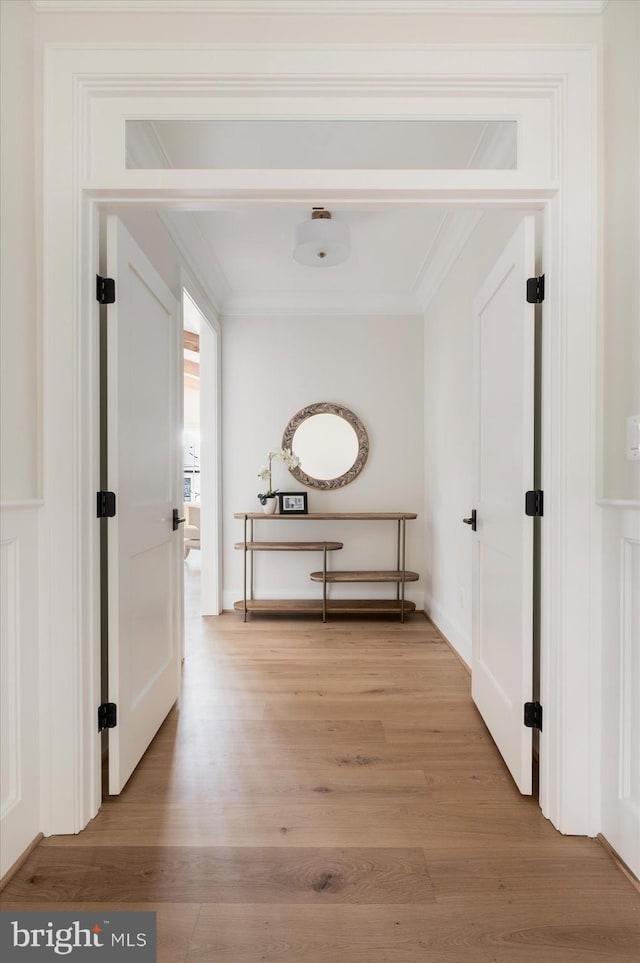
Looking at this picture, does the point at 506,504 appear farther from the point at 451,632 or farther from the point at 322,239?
the point at 322,239

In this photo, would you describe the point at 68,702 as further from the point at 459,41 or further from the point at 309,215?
the point at 309,215

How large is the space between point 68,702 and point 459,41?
2.37 m

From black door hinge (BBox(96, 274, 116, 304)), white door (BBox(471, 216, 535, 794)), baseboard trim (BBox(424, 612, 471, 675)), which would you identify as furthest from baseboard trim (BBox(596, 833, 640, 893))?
black door hinge (BBox(96, 274, 116, 304))

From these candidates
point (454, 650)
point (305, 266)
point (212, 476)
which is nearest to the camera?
point (454, 650)

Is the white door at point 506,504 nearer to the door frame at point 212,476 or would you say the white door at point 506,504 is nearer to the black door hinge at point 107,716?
the black door hinge at point 107,716

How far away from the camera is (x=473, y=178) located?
5.51 ft

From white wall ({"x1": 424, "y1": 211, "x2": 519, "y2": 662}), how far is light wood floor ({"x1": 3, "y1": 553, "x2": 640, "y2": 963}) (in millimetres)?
1169

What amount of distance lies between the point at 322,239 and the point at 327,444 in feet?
6.02

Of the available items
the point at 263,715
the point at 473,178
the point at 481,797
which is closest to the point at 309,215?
the point at 473,178

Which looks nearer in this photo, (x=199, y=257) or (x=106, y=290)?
(x=106, y=290)

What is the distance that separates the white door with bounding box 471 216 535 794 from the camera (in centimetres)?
183

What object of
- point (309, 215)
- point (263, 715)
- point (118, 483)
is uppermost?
point (309, 215)

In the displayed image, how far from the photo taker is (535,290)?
5.90 ft

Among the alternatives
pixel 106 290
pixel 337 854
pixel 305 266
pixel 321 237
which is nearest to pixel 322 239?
pixel 321 237
